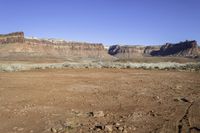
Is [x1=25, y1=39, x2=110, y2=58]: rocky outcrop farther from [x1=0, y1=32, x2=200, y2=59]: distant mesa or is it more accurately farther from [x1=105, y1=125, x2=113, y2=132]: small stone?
[x1=105, y1=125, x2=113, y2=132]: small stone

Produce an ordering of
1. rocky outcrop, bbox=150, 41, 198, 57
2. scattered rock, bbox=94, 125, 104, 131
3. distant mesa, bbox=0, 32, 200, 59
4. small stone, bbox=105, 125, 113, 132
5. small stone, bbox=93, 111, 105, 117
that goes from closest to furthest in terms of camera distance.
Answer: small stone, bbox=105, 125, 113, 132, scattered rock, bbox=94, 125, 104, 131, small stone, bbox=93, 111, 105, 117, distant mesa, bbox=0, 32, 200, 59, rocky outcrop, bbox=150, 41, 198, 57

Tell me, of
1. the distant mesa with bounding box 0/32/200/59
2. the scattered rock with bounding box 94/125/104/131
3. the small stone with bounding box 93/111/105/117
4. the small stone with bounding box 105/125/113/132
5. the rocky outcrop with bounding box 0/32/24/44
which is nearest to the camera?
the small stone with bounding box 105/125/113/132

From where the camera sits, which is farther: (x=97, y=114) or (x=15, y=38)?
(x=15, y=38)

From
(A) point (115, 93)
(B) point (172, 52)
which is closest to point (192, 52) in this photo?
(B) point (172, 52)

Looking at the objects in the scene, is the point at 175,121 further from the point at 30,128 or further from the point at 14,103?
the point at 14,103

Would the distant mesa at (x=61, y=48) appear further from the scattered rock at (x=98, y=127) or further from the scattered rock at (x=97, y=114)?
the scattered rock at (x=98, y=127)

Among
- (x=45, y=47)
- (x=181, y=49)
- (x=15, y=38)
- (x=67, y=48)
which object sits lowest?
(x=67, y=48)

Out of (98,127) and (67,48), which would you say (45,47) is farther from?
(98,127)

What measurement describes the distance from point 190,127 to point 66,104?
4.73 m

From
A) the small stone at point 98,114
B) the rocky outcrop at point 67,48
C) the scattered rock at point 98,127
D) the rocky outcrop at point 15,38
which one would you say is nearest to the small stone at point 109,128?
the scattered rock at point 98,127

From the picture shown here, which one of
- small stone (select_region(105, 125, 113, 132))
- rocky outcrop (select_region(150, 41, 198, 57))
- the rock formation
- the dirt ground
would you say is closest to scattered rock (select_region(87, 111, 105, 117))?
the dirt ground

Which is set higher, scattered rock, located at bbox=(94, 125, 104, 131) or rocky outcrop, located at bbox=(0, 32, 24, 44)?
rocky outcrop, located at bbox=(0, 32, 24, 44)

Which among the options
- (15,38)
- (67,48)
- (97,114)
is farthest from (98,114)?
(67,48)

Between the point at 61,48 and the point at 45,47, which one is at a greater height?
the point at 45,47
